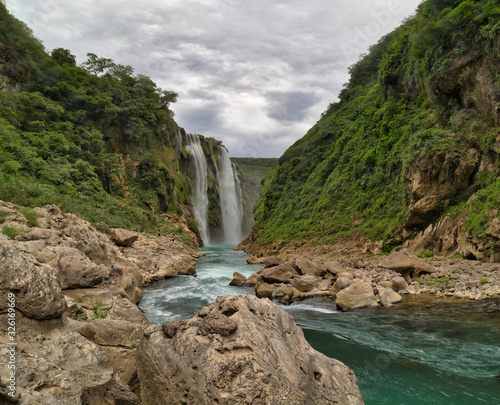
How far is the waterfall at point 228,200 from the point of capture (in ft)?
216

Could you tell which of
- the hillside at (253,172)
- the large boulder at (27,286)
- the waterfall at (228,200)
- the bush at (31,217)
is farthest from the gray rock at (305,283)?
the hillside at (253,172)

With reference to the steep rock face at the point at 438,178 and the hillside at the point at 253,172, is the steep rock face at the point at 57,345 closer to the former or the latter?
the steep rock face at the point at 438,178

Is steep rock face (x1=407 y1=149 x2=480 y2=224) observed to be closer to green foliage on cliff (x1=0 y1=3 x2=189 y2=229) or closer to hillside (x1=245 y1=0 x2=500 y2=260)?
hillside (x1=245 y1=0 x2=500 y2=260)

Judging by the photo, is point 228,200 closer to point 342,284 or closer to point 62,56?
point 62,56

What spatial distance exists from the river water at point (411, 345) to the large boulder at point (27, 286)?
5693 millimetres

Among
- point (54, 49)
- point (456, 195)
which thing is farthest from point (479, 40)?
point (54, 49)

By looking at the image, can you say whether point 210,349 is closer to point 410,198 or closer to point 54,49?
point 410,198

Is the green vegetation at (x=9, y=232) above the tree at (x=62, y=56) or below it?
below

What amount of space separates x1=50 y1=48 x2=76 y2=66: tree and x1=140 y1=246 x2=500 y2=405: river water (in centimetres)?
3784

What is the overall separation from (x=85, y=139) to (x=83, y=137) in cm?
48

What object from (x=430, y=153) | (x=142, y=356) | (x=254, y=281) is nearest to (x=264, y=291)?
(x=254, y=281)

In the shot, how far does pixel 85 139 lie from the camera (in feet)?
97.9

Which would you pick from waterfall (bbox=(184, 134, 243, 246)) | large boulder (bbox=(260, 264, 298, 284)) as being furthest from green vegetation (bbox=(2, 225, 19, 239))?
waterfall (bbox=(184, 134, 243, 246))

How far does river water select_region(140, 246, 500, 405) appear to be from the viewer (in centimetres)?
558
